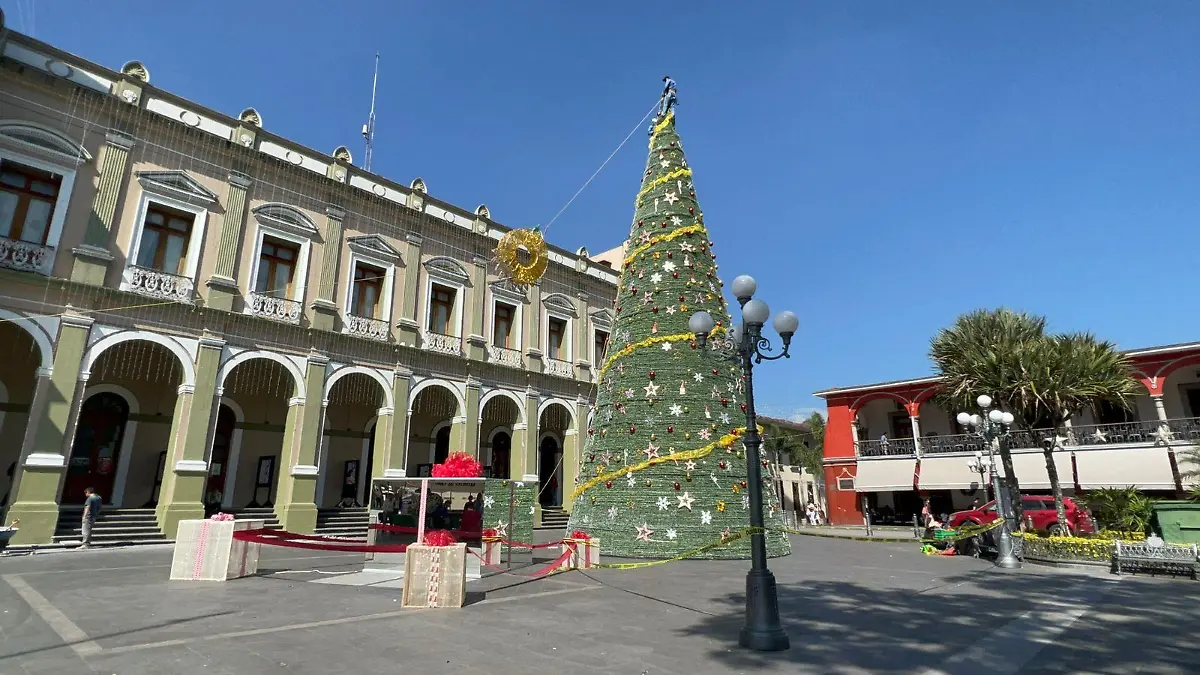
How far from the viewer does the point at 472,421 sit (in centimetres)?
2069

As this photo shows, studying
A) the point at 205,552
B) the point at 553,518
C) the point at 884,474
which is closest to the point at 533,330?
the point at 553,518

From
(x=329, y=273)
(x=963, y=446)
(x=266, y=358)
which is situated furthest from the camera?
(x=963, y=446)

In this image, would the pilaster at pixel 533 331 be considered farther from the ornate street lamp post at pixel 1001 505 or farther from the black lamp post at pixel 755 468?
the black lamp post at pixel 755 468

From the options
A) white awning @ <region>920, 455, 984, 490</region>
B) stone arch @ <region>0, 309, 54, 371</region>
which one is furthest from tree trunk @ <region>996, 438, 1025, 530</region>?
stone arch @ <region>0, 309, 54, 371</region>

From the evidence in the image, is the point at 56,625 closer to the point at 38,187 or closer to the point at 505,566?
the point at 505,566

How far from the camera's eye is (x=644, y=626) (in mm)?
6363

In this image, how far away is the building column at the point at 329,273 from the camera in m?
17.9

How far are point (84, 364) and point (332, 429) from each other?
24.8 ft

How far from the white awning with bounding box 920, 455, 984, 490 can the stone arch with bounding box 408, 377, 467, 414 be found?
69.5 ft

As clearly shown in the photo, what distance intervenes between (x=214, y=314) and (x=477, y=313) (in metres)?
8.43

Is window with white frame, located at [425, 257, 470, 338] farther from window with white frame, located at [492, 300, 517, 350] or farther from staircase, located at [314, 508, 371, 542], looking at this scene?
staircase, located at [314, 508, 371, 542]

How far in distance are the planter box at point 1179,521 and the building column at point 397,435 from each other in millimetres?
18641

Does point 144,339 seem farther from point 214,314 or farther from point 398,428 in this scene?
point 398,428

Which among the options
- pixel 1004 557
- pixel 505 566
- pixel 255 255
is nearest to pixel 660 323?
pixel 505 566
